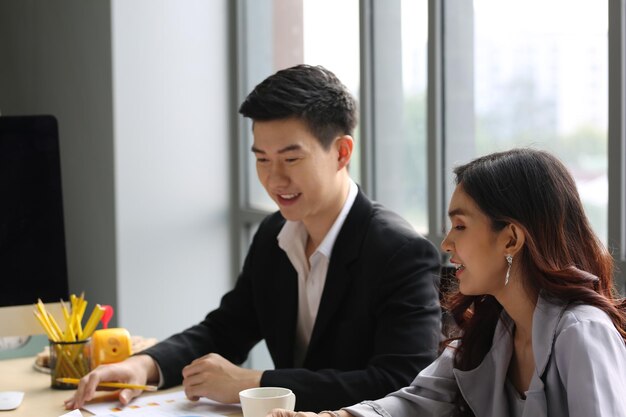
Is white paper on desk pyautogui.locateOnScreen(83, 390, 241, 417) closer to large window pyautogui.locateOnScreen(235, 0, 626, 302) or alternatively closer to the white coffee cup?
the white coffee cup

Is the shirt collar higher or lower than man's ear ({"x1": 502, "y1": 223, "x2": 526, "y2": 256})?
lower

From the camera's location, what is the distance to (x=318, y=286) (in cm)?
219

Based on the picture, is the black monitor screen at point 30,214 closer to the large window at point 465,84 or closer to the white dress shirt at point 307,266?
the white dress shirt at point 307,266

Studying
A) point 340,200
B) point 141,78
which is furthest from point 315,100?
point 141,78

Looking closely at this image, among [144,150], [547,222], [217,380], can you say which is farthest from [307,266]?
[144,150]

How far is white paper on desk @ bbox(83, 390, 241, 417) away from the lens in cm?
187

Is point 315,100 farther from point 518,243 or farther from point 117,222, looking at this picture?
point 117,222

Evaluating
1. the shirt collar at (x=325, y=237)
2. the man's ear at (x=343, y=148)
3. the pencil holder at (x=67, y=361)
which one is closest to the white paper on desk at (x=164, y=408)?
the pencil holder at (x=67, y=361)

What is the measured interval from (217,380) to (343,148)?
62cm

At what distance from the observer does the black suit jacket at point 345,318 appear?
191cm

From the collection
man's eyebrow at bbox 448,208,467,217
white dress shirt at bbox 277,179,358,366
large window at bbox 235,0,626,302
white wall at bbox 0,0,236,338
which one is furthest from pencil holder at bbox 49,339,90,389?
white wall at bbox 0,0,236,338

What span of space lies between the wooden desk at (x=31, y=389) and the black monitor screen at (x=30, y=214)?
191 mm

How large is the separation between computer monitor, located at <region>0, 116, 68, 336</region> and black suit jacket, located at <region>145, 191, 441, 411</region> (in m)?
0.31

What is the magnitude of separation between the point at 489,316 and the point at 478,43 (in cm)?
137
